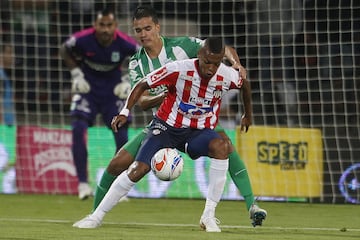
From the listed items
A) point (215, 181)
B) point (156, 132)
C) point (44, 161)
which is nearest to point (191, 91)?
point (156, 132)

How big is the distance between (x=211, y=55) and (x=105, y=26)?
4.05 meters

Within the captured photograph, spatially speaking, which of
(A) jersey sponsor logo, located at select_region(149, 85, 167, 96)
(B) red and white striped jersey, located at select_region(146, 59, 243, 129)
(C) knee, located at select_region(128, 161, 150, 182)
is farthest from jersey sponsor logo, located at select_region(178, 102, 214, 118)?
(C) knee, located at select_region(128, 161, 150, 182)

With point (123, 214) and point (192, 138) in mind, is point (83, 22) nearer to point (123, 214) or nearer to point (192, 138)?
point (123, 214)

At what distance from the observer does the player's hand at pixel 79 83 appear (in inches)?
475

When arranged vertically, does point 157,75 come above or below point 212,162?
above

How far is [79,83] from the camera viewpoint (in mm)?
12062

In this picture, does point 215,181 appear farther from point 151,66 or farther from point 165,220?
point 165,220

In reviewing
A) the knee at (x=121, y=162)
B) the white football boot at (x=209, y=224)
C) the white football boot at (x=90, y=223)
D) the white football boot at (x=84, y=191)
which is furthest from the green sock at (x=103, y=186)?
the white football boot at (x=84, y=191)

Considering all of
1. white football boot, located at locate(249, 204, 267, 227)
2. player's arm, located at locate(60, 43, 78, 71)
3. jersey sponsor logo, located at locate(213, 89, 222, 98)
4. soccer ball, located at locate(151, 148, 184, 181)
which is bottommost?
white football boot, located at locate(249, 204, 267, 227)

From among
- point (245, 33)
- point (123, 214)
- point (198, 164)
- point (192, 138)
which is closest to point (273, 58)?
point (245, 33)

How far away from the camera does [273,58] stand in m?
13.5

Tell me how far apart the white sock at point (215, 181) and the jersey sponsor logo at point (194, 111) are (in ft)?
1.30

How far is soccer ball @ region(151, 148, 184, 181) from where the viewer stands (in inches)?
324

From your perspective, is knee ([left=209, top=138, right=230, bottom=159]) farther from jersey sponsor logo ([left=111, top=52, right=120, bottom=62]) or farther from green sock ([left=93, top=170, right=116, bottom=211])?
jersey sponsor logo ([left=111, top=52, right=120, bottom=62])
